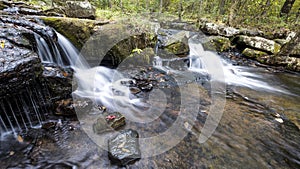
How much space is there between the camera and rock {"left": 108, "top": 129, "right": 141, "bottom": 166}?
2.53 meters

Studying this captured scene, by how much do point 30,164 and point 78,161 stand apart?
2.30 feet

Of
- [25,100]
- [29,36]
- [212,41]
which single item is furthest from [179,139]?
[212,41]

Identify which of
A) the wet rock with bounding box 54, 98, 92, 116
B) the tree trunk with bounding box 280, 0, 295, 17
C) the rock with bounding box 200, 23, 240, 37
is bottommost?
the wet rock with bounding box 54, 98, 92, 116

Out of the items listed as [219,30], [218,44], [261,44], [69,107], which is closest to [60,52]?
[69,107]

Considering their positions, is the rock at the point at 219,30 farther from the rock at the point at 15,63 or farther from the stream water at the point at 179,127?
the rock at the point at 15,63

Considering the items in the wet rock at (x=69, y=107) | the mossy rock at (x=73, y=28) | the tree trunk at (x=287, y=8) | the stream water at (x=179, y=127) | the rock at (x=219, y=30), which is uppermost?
the tree trunk at (x=287, y=8)

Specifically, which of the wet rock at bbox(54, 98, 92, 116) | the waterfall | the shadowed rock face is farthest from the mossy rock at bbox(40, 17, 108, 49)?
the wet rock at bbox(54, 98, 92, 116)

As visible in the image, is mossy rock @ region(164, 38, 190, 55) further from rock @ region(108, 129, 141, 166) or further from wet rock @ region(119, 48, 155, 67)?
rock @ region(108, 129, 141, 166)

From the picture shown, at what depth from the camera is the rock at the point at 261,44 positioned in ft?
28.2

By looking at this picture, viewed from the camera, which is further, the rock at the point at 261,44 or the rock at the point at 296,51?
the rock at the point at 261,44

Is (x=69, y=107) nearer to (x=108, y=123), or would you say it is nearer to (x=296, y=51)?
(x=108, y=123)

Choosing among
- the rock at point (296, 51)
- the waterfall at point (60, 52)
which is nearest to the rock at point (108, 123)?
the waterfall at point (60, 52)

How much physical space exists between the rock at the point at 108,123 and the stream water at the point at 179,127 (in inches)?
5.9

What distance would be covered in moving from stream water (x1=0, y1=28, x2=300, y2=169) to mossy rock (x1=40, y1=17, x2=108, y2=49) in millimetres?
311
